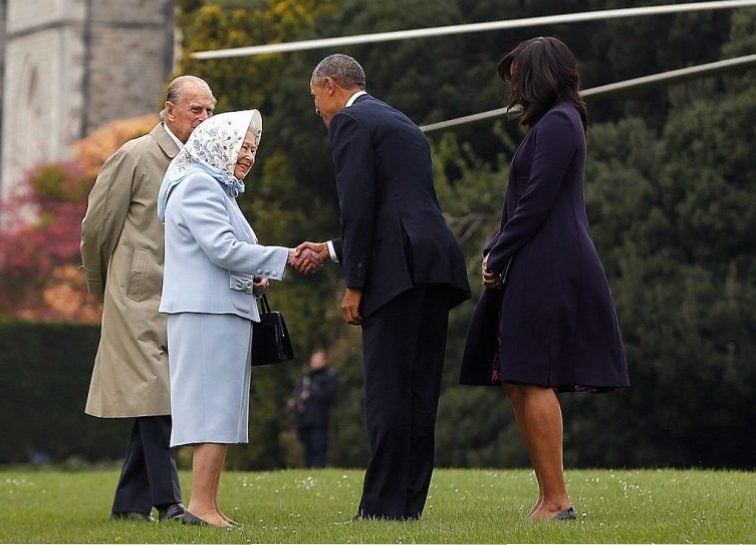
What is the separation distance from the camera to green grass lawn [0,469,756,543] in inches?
253

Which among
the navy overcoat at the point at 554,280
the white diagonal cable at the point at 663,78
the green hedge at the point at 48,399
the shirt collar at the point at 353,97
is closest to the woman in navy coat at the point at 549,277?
the navy overcoat at the point at 554,280

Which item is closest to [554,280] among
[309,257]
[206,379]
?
[309,257]

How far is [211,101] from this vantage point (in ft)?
25.9

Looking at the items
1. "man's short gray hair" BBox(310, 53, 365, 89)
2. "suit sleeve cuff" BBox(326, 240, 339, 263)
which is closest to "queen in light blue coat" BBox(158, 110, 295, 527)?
"suit sleeve cuff" BBox(326, 240, 339, 263)

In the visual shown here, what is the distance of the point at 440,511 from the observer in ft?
26.3

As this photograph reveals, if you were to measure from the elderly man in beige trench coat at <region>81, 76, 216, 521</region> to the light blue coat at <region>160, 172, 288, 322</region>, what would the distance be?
607 mm

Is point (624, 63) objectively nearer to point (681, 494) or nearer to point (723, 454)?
point (723, 454)

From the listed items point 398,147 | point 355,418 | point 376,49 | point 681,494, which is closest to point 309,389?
point 355,418

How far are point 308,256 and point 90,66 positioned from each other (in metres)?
36.9

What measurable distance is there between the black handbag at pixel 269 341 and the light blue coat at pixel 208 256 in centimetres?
12

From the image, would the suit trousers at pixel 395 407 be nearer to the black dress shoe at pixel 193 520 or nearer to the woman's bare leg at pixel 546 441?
the woman's bare leg at pixel 546 441

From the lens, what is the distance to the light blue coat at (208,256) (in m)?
7.18

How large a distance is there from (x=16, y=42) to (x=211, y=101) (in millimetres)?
38456

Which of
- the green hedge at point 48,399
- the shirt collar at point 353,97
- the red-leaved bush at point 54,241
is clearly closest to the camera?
the shirt collar at point 353,97
